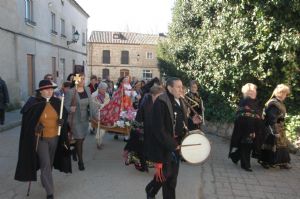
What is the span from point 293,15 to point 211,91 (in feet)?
12.1

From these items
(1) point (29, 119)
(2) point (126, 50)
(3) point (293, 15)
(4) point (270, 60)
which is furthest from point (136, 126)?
(2) point (126, 50)

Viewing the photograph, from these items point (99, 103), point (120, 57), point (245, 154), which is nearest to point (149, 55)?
point (120, 57)

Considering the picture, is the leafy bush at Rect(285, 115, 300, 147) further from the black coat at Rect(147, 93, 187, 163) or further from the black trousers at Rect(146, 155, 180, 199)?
the black coat at Rect(147, 93, 187, 163)

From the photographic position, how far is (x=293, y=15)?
9.16m

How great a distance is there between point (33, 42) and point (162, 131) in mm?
16389

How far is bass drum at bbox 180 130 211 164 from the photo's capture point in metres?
4.88

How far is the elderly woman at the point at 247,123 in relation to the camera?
289 inches

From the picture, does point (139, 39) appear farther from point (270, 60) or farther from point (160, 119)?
point (160, 119)

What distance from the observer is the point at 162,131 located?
178 inches

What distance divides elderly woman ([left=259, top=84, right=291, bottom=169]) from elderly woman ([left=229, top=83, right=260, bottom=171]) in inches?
10.2

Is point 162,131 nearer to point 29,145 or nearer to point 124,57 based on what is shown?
point 29,145

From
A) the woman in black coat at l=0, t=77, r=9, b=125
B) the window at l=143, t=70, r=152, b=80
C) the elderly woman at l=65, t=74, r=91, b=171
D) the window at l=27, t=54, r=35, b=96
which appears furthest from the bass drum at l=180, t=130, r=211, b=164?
the window at l=143, t=70, r=152, b=80

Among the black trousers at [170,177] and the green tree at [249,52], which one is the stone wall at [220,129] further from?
the black trousers at [170,177]

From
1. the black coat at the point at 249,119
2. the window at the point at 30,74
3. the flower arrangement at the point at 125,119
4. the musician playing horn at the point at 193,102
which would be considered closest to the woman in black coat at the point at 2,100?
the flower arrangement at the point at 125,119
